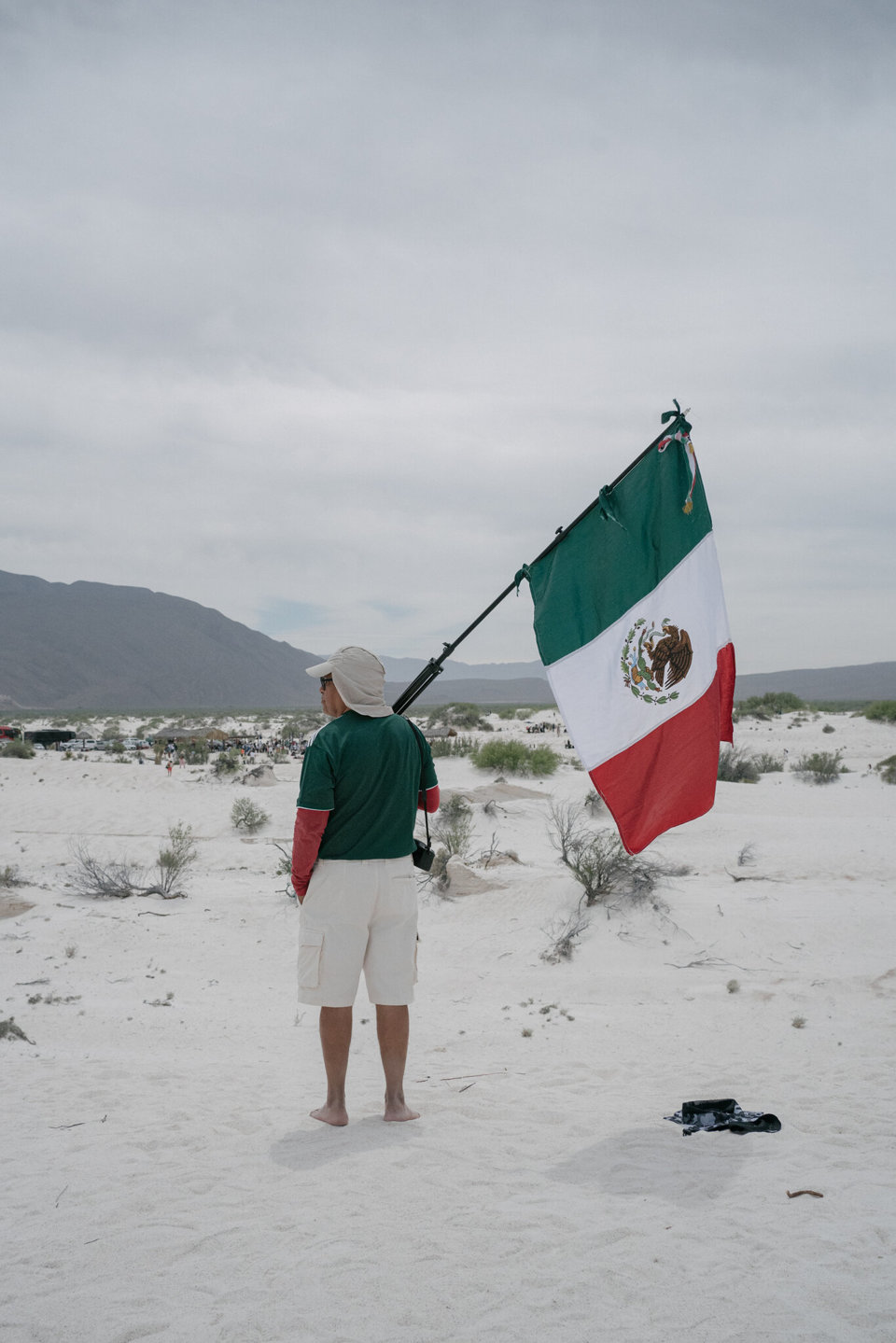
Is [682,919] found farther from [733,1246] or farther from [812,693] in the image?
[812,693]

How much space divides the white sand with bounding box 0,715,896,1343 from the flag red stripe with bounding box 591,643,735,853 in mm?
1478

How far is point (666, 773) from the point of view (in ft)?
13.6

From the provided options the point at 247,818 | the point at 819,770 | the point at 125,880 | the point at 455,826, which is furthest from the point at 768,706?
the point at 125,880

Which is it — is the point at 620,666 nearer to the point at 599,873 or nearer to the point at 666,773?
the point at 666,773

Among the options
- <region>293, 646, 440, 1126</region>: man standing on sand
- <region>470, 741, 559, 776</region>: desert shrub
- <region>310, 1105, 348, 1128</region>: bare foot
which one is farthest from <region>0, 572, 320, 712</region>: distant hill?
<region>293, 646, 440, 1126</region>: man standing on sand

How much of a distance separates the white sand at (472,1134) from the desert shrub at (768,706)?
30.9 meters

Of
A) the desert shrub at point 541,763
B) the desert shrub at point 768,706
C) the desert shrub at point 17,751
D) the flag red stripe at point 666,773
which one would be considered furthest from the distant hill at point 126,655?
the flag red stripe at point 666,773

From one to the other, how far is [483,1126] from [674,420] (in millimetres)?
3551

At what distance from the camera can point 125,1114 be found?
4316mm

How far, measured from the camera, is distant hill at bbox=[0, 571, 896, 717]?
120125mm

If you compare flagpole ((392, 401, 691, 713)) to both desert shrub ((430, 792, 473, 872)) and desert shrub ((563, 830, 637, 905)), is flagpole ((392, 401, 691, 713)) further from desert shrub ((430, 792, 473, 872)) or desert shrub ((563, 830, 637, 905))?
desert shrub ((430, 792, 473, 872))

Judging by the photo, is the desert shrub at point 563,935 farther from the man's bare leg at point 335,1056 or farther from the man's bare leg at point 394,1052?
the man's bare leg at point 335,1056

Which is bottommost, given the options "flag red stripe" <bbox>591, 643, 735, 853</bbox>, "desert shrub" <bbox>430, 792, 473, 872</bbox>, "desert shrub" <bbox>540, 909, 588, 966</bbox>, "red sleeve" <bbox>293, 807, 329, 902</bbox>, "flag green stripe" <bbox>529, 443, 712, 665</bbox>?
"desert shrub" <bbox>540, 909, 588, 966</bbox>

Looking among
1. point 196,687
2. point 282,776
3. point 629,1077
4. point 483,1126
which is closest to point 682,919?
point 629,1077
